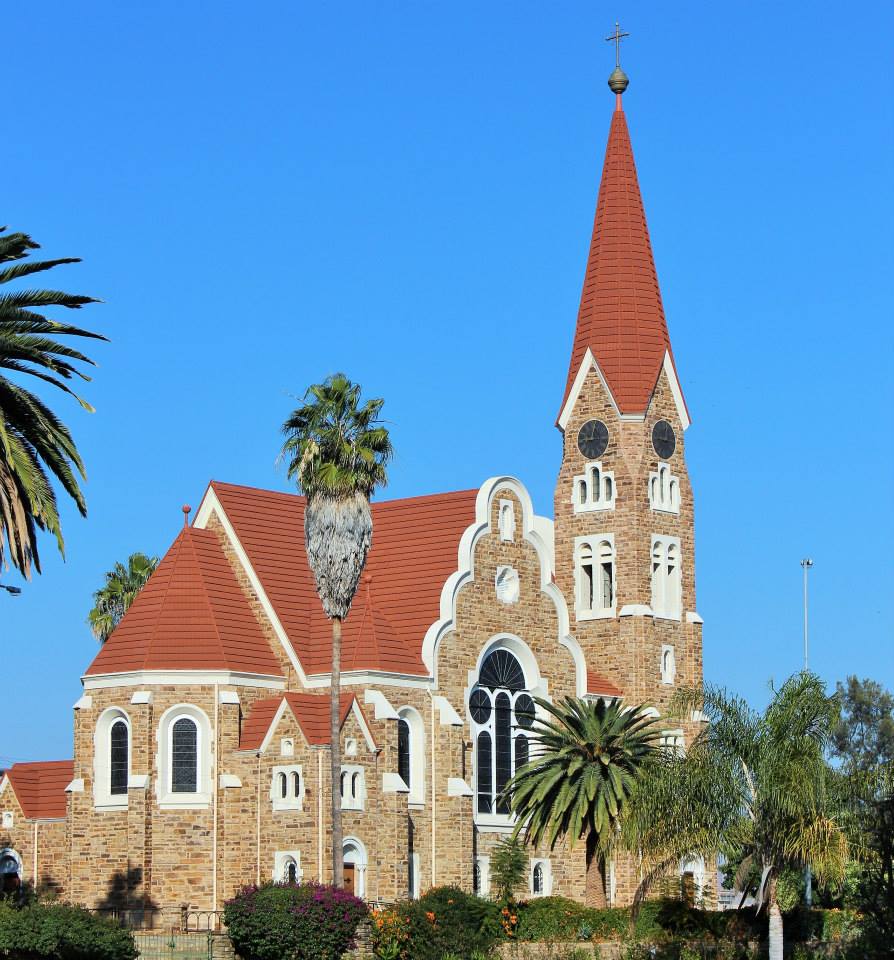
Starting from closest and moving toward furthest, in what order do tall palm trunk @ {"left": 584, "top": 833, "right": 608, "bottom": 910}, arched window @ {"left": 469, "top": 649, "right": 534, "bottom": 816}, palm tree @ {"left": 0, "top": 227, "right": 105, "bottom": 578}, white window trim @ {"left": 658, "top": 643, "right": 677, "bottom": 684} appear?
palm tree @ {"left": 0, "top": 227, "right": 105, "bottom": 578}, tall palm trunk @ {"left": 584, "top": 833, "right": 608, "bottom": 910}, arched window @ {"left": 469, "top": 649, "right": 534, "bottom": 816}, white window trim @ {"left": 658, "top": 643, "right": 677, "bottom": 684}

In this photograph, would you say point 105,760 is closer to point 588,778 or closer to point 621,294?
point 588,778

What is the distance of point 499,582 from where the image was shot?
194ft

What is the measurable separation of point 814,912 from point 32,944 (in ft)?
86.2

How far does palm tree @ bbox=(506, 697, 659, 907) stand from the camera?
48406mm

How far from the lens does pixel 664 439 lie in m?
65.2

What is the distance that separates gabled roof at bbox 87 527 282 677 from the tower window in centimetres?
1355

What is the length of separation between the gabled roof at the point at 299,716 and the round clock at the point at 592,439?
15641mm

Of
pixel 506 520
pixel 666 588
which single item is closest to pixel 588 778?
pixel 506 520

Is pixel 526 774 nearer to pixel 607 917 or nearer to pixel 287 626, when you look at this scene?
pixel 607 917

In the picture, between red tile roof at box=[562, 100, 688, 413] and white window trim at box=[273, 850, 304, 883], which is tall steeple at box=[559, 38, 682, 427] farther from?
white window trim at box=[273, 850, 304, 883]

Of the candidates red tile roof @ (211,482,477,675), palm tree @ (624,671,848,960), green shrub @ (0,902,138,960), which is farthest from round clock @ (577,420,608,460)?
green shrub @ (0,902,138,960)

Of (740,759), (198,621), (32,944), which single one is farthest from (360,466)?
(32,944)

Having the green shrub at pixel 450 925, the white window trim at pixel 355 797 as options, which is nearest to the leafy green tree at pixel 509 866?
the green shrub at pixel 450 925

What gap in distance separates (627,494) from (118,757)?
2044cm
